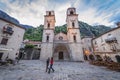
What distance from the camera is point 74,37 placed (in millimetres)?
25406

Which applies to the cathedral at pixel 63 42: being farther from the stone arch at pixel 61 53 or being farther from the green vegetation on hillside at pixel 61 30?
the green vegetation on hillside at pixel 61 30

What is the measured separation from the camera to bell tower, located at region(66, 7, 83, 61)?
23256 mm

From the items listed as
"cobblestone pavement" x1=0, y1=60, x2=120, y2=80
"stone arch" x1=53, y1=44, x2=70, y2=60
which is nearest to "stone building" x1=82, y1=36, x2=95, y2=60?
"stone arch" x1=53, y1=44, x2=70, y2=60

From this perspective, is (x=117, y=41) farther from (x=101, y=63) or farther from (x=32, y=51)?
(x=32, y=51)

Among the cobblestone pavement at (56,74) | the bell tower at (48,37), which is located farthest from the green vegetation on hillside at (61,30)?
the cobblestone pavement at (56,74)

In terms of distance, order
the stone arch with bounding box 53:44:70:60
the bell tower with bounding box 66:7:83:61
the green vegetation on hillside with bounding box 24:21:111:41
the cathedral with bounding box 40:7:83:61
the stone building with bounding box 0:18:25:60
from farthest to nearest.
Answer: the green vegetation on hillside with bounding box 24:21:111:41
the stone arch with bounding box 53:44:70:60
the cathedral with bounding box 40:7:83:61
the bell tower with bounding box 66:7:83:61
the stone building with bounding box 0:18:25:60

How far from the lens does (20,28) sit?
18.4m

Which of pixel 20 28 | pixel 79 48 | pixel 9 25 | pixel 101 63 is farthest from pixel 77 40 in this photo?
pixel 9 25

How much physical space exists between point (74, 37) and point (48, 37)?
8860 millimetres

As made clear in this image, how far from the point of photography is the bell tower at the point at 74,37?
23256mm

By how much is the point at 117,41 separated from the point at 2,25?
91.6 feet

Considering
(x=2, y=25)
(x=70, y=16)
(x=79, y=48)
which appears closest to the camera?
(x=2, y=25)

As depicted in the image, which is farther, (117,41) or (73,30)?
(73,30)

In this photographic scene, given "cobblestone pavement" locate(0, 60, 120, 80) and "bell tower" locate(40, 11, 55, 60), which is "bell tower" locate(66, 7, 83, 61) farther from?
"cobblestone pavement" locate(0, 60, 120, 80)
